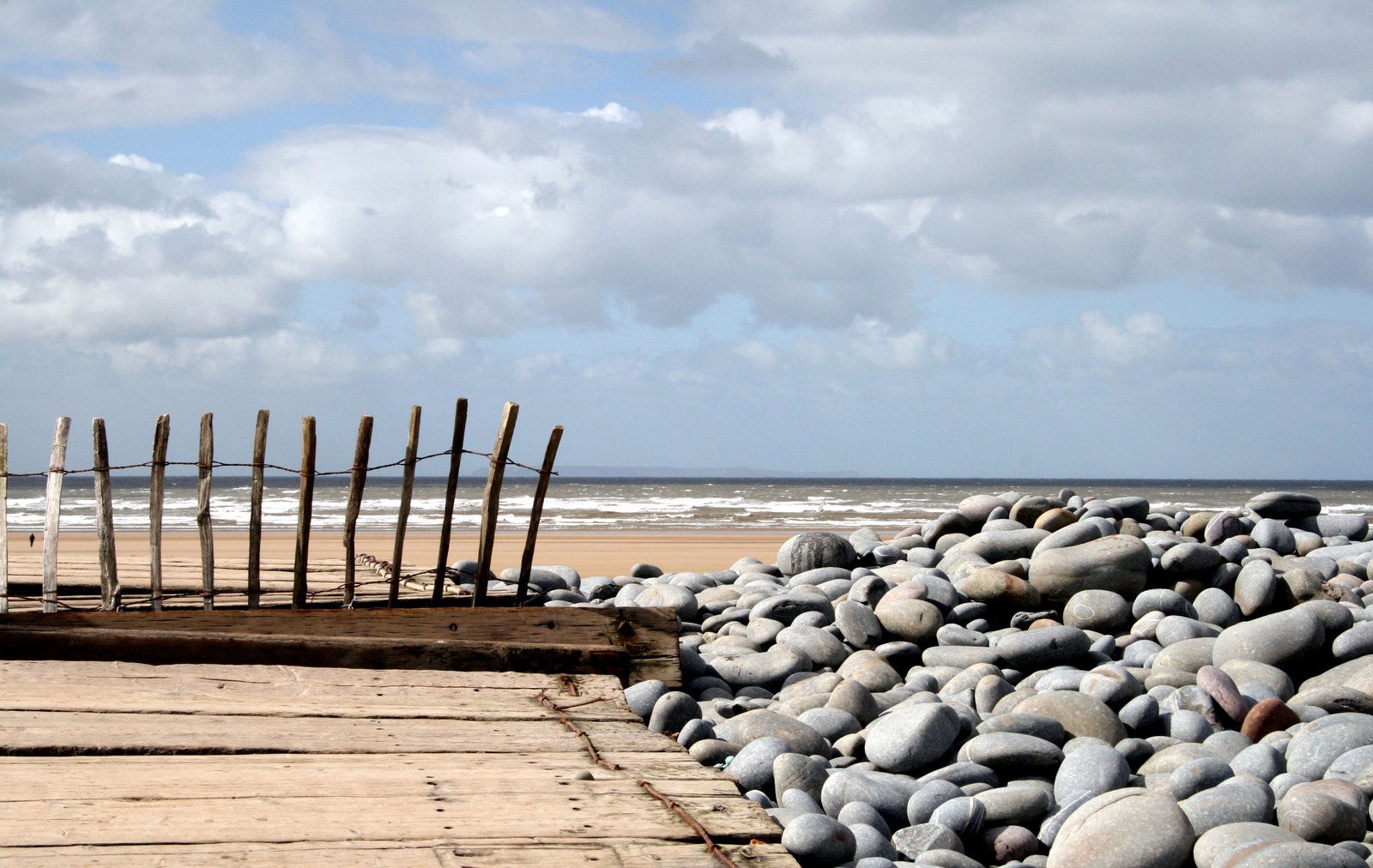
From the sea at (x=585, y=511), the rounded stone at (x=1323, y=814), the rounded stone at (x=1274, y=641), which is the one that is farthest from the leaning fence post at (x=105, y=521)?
the sea at (x=585, y=511)

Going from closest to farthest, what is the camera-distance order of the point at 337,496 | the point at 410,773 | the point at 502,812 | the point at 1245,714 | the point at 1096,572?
1. the point at 502,812
2. the point at 410,773
3. the point at 1245,714
4. the point at 1096,572
5. the point at 337,496

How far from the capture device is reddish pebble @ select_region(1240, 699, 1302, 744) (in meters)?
5.58

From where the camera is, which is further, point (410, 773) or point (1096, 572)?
point (1096, 572)

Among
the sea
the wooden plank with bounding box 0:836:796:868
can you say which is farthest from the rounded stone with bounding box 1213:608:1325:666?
the sea

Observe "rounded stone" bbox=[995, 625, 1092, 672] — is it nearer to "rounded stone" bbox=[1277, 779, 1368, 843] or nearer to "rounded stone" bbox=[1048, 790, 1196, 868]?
"rounded stone" bbox=[1277, 779, 1368, 843]

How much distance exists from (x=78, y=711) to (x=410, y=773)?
1527 mm

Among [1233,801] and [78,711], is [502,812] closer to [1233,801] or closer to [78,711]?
[78,711]

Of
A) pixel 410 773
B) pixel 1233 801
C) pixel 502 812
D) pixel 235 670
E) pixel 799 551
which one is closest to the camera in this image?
pixel 502 812

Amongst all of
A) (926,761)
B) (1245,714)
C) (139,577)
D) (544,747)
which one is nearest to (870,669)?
(926,761)

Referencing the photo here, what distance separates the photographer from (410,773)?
354cm

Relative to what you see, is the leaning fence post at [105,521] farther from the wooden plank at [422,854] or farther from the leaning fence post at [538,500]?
the wooden plank at [422,854]

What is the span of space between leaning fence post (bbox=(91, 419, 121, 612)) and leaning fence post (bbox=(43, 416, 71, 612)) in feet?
0.65

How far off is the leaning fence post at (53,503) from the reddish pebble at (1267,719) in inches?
238

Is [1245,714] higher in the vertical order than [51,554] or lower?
lower
